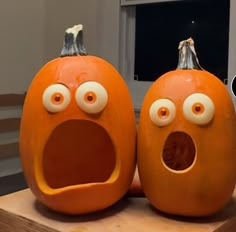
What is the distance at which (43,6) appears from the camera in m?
1.59

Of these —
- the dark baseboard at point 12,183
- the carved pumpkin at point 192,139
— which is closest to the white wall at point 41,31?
the dark baseboard at point 12,183

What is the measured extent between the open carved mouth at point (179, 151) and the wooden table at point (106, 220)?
0.25 ft

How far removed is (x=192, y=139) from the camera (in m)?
0.52

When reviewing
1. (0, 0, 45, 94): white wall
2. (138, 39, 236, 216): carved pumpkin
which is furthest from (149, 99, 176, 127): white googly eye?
(0, 0, 45, 94): white wall

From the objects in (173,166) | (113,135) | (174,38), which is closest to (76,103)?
(113,135)

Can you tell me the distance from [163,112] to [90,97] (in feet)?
0.32

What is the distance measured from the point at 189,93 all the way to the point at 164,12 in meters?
1.13

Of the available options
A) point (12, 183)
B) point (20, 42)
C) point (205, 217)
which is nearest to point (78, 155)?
point (205, 217)

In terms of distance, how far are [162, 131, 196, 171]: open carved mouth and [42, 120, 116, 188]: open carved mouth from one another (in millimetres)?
85

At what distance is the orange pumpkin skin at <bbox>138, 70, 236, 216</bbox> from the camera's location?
512mm

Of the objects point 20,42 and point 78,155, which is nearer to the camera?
point 78,155

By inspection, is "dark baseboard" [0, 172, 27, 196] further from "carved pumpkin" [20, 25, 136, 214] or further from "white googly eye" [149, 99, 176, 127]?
"white googly eye" [149, 99, 176, 127]

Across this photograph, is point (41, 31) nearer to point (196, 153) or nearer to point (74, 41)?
point (74, 41)

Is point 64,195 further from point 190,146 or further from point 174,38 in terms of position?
point 174,38
